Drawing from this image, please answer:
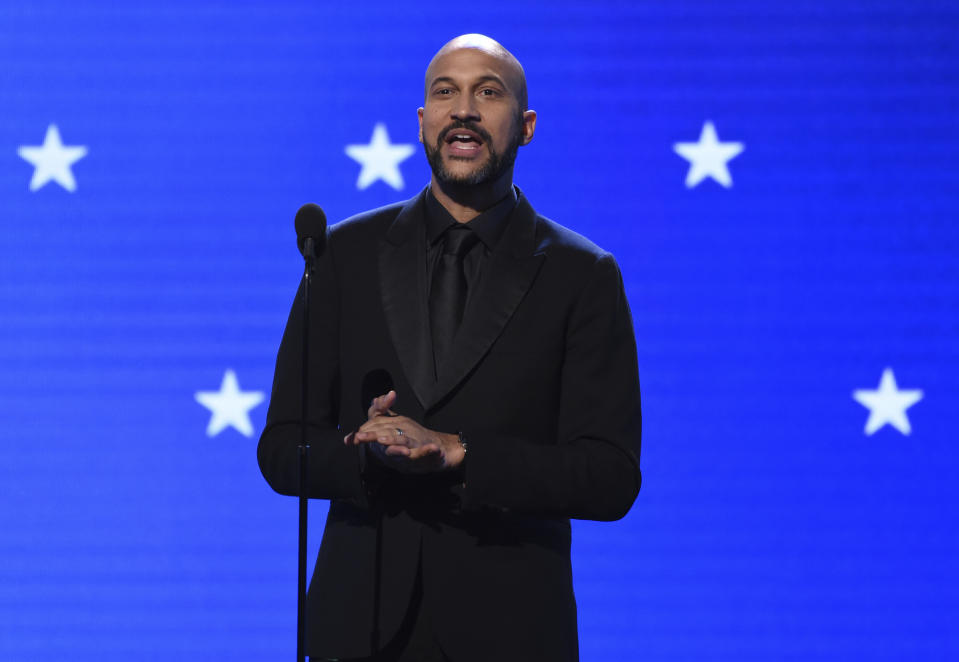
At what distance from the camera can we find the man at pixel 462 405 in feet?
5.25

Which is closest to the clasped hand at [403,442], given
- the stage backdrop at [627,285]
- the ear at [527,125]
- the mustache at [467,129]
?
the mustache at [467,129]

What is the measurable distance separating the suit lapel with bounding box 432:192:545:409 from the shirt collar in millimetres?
14

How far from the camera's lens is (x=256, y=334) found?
2.81 meters

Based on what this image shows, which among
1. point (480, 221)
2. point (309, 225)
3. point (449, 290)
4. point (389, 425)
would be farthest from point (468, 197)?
point (389, 425)

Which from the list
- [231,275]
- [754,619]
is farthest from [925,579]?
[231,275]

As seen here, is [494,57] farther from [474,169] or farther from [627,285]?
[627,285]

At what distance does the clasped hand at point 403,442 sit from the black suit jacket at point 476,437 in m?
0.03

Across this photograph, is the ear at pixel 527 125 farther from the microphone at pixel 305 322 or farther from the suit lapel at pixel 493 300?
the microphone at pixel 305 322

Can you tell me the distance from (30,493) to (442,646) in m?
1.59

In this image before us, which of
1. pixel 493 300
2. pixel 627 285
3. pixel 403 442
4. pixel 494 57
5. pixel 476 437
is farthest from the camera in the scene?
pixel 627 285

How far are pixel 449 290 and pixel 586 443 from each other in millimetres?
304

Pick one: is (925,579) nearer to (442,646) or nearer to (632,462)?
(632,462)

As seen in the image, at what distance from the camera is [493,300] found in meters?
1.69

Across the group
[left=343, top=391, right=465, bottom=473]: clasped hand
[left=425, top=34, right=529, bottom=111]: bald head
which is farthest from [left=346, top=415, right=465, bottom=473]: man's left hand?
[left=425, top=34, right=529, bottom=111]: bald head
